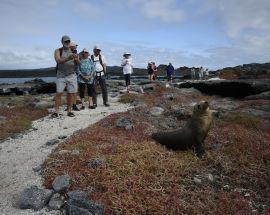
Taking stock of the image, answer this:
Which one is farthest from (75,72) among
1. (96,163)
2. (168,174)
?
(168,174)

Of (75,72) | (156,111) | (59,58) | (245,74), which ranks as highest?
(59,58)

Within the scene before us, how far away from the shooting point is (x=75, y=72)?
1661 cm

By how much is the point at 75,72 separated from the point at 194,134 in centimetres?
710

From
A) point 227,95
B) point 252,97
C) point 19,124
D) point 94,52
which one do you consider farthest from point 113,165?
point 227,95

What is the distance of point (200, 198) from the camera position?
26.6ft

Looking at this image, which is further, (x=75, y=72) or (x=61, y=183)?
(x=75, y=72)

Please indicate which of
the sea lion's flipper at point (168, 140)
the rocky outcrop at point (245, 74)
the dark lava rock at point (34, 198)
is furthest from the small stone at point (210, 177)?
the rocky outcrop at point (245, 74)

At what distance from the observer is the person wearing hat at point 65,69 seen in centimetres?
1511

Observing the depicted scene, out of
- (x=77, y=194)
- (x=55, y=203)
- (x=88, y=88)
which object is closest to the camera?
(x=55, y=203)

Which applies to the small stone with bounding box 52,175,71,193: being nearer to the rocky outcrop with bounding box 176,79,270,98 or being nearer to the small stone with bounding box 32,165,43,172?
the small stone with bounding box 32,165,43,172

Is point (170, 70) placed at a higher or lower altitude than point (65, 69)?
lower

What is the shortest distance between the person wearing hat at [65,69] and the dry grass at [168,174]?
4.00 meters

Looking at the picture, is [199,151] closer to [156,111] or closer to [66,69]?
[156,111]

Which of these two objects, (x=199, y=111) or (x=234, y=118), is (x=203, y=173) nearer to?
(x=199, y=111)
